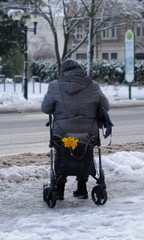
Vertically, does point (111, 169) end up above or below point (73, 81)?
below

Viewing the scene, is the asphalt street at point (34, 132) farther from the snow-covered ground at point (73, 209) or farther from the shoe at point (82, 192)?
the shoe at point (82, 192)

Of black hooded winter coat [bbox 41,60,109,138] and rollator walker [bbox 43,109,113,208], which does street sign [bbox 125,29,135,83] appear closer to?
black hooded winter coat [bbox 41,60,109,138]

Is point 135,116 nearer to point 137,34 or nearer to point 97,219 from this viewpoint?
point 97,219

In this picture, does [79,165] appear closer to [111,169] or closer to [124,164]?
[111,169]

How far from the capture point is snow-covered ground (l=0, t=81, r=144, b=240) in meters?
4.54

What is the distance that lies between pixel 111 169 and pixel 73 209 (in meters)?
1.96

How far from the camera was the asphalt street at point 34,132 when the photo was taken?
9961 millimetres

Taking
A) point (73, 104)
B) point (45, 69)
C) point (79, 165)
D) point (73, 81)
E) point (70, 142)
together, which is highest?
point (45, 69)

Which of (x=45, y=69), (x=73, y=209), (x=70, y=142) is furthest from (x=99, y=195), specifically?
(x=45, y=69)

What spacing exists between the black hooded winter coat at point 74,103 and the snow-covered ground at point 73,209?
32.5 inches

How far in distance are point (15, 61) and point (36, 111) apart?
58.2 ft

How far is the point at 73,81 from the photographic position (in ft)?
18.5

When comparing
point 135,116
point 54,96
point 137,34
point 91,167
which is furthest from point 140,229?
point 137,34

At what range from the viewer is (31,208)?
5621 mm
